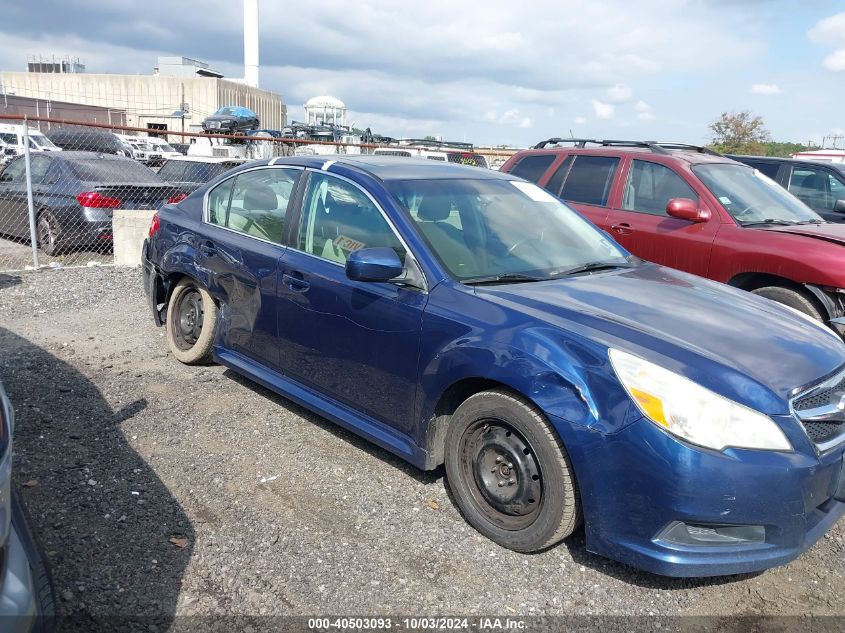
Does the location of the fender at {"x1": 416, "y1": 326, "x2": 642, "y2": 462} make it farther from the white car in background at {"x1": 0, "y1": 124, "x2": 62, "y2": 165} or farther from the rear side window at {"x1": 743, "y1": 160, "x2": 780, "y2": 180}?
the white car in background at {"x1": 0, "y1": 124, "x2": 62, "y2": 165}

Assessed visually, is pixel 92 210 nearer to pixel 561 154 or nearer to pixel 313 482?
pixel 561 154

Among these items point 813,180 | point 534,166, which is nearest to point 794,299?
point 534,166

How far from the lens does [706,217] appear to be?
20.9 feet

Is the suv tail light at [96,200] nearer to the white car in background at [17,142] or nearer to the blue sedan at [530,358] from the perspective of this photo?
the blue sedan at [530,358]

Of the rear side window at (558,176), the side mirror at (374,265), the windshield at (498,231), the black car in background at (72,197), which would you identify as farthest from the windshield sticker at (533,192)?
the black car in background at (72,197)

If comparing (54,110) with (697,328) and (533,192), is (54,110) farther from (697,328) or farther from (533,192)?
(697,328)

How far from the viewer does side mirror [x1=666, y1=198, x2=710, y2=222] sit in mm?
6305

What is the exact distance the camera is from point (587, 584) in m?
3.12

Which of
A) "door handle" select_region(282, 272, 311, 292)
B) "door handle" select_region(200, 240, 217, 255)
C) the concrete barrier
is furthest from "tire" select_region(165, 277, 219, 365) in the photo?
the concrete barrier

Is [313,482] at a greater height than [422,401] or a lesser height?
lesser

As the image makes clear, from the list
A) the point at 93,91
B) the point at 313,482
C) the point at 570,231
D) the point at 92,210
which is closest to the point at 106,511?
the point at 313,482

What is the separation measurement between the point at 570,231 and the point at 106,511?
2.99 meters

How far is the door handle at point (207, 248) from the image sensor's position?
4932 millimetres

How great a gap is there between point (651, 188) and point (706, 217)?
2.47ft
